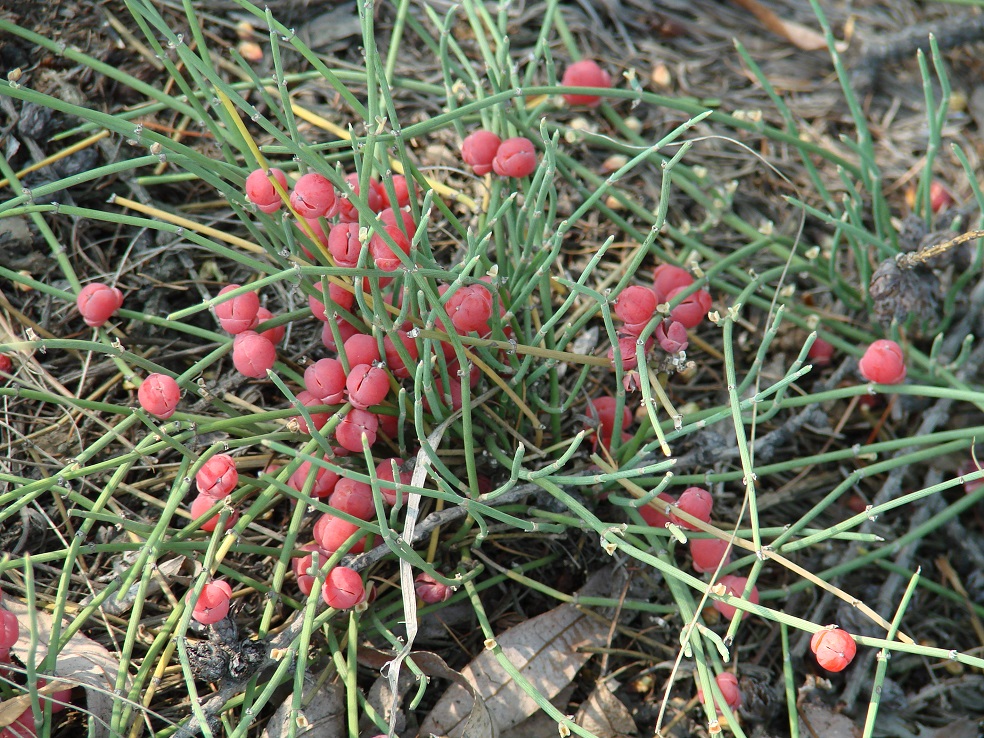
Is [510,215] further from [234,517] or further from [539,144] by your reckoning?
[234,517]

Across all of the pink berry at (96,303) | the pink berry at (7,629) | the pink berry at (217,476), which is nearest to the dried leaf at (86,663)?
the pink berry at (7,629)

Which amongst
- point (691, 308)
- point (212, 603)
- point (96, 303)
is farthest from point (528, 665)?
point (96, 303)

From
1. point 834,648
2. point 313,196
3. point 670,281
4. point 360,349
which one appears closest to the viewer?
point 834,648

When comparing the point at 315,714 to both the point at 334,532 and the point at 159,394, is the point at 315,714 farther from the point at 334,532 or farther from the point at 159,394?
the point at 159,394

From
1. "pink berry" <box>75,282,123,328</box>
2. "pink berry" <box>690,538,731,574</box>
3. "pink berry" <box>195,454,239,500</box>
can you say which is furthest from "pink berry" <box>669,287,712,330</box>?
"pink berry" <box>75,282,123,328</box>

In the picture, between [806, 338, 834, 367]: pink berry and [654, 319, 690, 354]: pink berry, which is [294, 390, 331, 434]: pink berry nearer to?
[654, 319, 690, 354]: pink berry

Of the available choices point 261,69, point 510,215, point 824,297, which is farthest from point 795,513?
point 261,69
